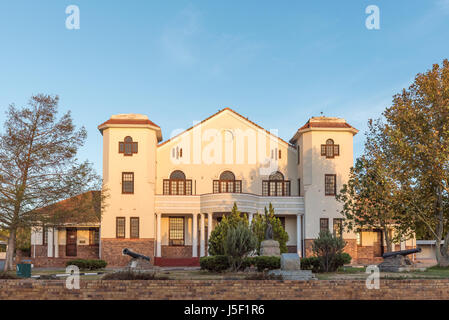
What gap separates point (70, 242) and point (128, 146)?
8.88 m

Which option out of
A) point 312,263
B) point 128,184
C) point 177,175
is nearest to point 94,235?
point 128,184

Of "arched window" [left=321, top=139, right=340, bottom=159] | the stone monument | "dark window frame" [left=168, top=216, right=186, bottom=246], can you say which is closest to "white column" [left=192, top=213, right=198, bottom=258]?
"dark window frame" [left=168, top=216, right=186, bottom=246]

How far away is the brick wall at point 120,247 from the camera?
120 ft

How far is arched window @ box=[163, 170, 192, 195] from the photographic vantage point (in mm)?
40312

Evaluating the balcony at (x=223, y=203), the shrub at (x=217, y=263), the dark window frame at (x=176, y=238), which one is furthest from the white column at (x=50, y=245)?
the shrub at (x=217, y=263)

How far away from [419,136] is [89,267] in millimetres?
18717

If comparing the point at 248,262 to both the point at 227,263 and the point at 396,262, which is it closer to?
the point at 227,263

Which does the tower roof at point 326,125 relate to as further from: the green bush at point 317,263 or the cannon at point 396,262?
the green bush at point 317,263

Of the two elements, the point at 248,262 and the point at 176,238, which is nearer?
the point at 248,262

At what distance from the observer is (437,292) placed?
1775 cm

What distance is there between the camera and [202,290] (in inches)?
667
